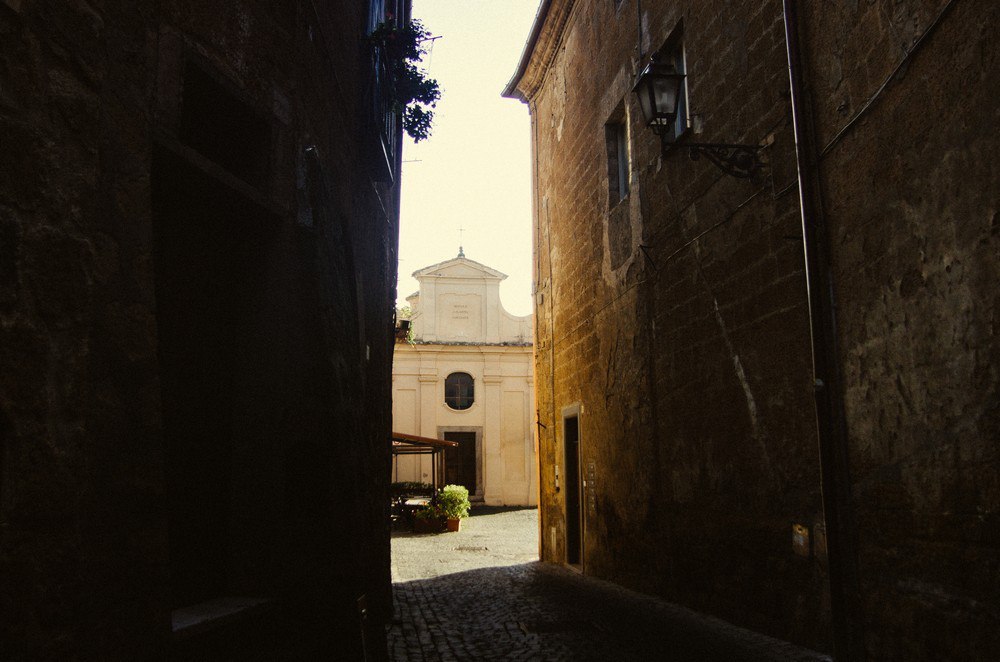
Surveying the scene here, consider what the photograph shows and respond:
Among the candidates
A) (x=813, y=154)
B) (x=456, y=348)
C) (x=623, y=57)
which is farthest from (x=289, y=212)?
(x=456, y=348)

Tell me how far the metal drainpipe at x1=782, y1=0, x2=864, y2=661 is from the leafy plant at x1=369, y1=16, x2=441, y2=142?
3.07 metres

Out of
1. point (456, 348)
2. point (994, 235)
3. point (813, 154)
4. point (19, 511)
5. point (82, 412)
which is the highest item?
point (456, 348)

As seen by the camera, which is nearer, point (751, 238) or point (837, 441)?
point (837, 441)

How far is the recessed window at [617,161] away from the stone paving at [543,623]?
4.45 m

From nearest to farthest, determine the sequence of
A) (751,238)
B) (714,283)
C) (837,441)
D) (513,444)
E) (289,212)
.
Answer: (289,212) → (837,441) → (751,238) → (714,283) → (513,444)

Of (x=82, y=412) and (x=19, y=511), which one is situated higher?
(x=82, y=412)

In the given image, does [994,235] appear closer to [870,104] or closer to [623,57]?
[870,104]

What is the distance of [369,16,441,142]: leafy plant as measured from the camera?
6.46 m

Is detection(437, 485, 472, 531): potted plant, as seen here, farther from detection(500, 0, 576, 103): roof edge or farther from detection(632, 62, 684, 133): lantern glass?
detection(632, 62, 684, 133): lantern glass

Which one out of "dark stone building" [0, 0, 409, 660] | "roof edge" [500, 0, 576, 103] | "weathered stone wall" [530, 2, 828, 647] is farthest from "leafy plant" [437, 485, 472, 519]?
"dark stone building" [0, 0, 409, 660]

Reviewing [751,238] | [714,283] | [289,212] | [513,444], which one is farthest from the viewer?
[513,444]

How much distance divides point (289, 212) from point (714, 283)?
3.68 metres

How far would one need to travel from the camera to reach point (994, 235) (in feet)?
11.1

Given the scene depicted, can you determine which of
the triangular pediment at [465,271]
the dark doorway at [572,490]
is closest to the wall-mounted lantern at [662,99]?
the dark doorway at [572,490]
